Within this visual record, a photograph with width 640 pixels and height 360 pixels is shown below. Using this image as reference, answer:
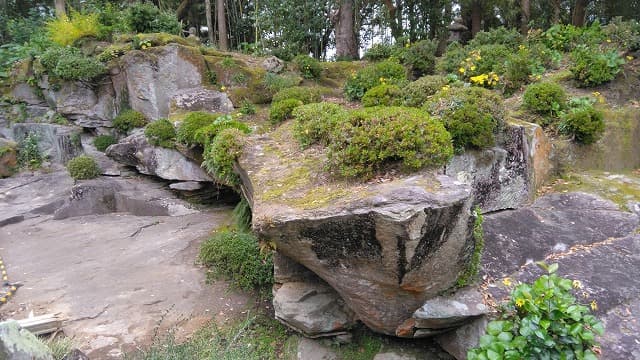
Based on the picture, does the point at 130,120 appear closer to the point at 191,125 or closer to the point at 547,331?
the point at 191,125

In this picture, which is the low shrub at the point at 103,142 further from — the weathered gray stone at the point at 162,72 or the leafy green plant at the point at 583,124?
the leafy green plant at the point at 583,124

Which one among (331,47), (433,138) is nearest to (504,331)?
(433,138)

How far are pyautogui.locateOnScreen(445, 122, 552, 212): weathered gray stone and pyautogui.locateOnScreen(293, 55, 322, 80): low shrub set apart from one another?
6492 mm

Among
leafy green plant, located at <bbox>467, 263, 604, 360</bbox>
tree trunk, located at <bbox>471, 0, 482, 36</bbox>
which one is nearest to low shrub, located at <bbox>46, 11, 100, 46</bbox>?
tree trunk, located at <bbox>471, 0, 482, 36</bbox>

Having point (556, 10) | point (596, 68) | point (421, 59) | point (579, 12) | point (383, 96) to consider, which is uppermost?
point (556, 10)

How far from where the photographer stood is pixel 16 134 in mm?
12930

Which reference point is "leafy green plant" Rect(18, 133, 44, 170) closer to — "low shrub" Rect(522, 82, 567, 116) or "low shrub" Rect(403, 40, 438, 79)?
"low shrub" Rect(403, 40, 438, 79)

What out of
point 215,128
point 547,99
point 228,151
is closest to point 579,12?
point 547,99

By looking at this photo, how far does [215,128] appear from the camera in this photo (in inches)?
326

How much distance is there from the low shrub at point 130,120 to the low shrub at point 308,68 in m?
4.40

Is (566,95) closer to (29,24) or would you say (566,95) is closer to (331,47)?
(331,47)

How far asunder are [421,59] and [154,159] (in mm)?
→ 6823

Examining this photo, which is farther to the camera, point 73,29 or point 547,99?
point 73,29

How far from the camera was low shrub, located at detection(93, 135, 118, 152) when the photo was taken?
1170 centimetres
